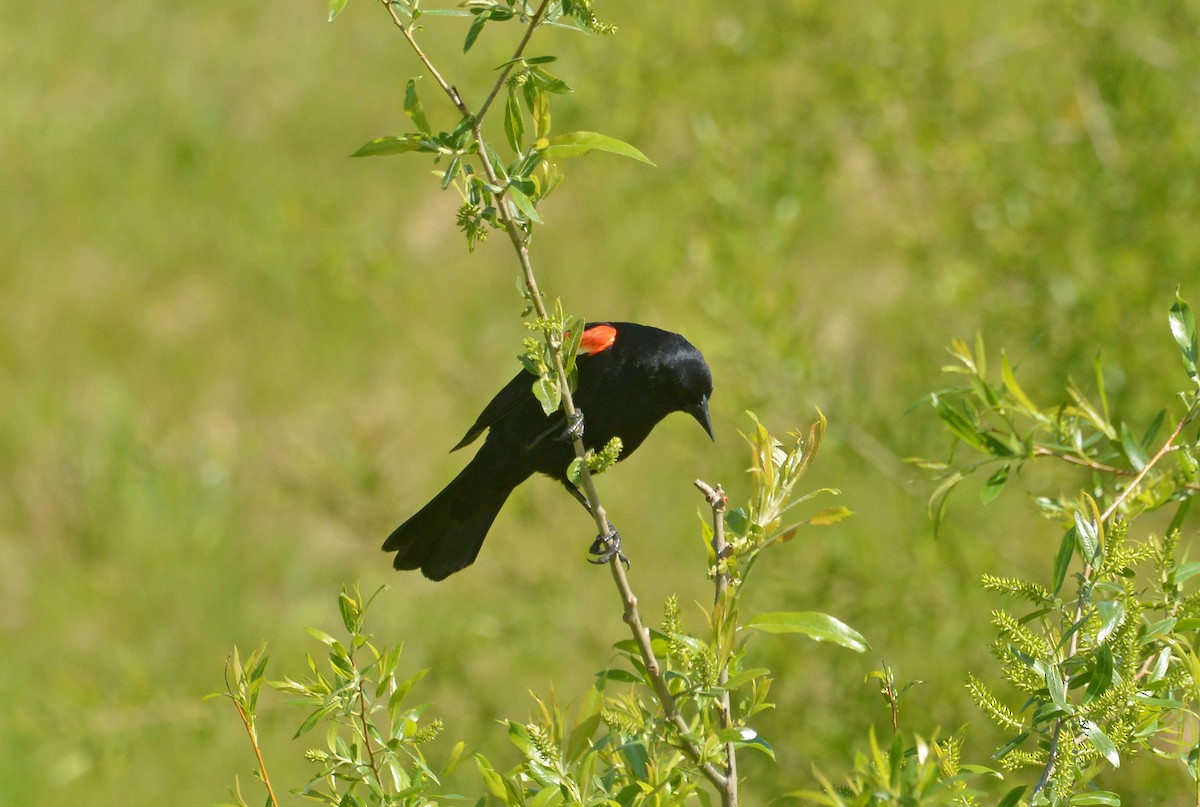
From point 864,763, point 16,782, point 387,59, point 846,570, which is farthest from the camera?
point 387,59

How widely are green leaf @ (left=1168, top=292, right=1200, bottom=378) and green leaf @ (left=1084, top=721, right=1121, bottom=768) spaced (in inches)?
19.1

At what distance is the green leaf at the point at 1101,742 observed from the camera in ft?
5.01

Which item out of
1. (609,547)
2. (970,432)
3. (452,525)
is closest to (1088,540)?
(970,432)

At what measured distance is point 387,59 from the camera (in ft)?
32.5

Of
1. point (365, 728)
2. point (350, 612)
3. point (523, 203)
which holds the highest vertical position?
point (523, 203)

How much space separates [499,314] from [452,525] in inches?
183

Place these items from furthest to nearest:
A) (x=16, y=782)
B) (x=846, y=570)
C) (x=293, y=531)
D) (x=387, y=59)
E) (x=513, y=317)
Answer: (x=387, y=59) < (x=513, y=317) < (x=293, y=531) < (x=16, y=782) < (x=846, y=570)

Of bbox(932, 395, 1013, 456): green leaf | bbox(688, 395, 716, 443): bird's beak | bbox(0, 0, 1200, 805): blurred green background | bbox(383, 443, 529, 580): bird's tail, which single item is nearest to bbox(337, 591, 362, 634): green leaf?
bbox(932, 395, 1013, 456): green leaf

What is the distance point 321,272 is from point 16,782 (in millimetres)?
2589

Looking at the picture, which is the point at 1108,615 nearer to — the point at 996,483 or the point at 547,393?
the point at 996,483

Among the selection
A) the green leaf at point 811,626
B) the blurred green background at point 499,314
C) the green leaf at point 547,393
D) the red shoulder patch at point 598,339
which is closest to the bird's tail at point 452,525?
the blurred green background at point 499,314

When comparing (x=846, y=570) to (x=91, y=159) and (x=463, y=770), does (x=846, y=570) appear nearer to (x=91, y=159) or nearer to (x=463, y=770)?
(x=463, y=770)

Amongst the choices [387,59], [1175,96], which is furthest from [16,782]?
[387,59]

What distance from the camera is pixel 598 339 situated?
3.64 m
